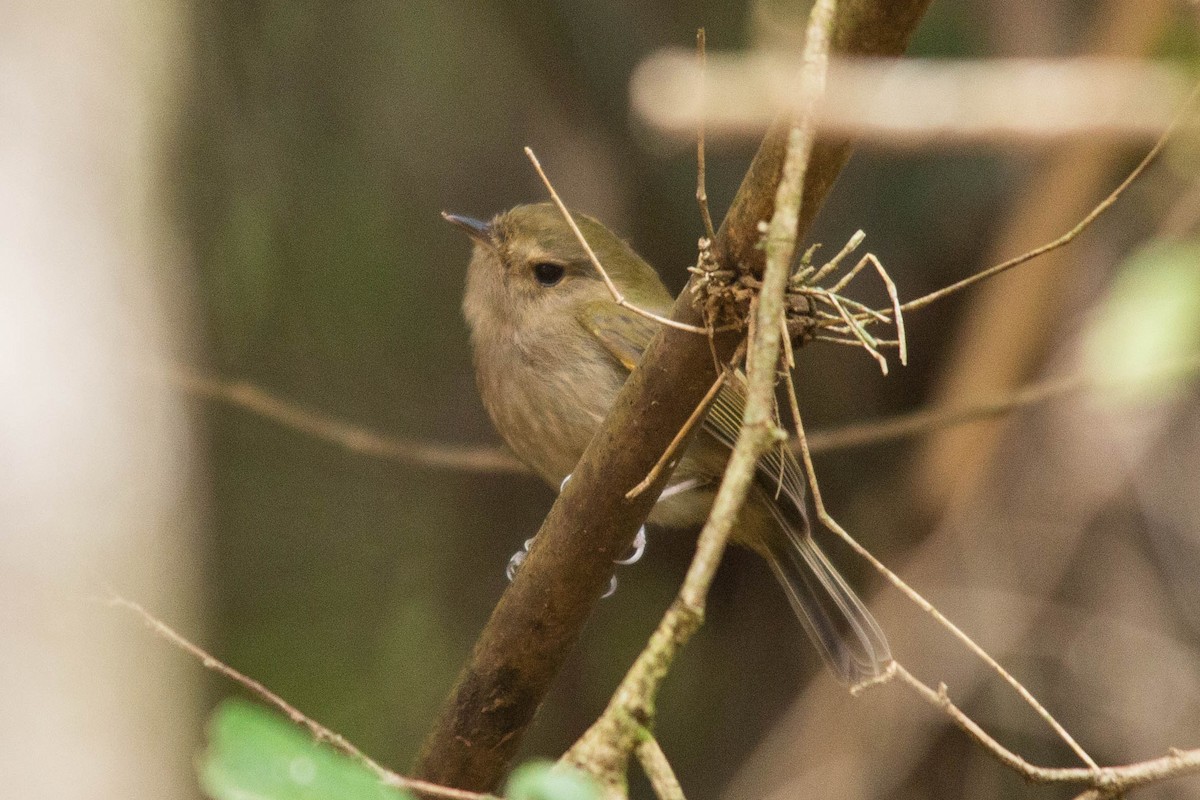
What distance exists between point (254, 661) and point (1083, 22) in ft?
12.3

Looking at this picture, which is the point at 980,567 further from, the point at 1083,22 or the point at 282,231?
the point at 282,231

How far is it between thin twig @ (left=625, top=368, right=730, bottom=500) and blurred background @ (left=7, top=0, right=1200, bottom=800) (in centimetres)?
188

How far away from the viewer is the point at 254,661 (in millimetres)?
4500

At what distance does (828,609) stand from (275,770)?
2.75 metres

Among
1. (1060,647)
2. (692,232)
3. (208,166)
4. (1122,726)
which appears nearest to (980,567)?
(1060,647)

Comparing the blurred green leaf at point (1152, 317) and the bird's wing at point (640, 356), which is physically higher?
the blurred green leaf at point (1152, 317)

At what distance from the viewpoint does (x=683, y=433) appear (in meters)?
2.00

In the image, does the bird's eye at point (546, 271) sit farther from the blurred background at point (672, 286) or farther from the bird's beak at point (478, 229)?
the blurred background at point (672, 286)

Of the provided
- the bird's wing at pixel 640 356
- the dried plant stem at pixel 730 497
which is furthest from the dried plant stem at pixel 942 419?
the dried plant stem at pixel 730 497

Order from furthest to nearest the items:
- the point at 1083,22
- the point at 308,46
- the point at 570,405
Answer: the point at 308,46, the point at 1083,22, the point at 570,405

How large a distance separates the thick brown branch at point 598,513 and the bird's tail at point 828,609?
3.96 feet

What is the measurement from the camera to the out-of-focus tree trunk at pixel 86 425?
1560 mm

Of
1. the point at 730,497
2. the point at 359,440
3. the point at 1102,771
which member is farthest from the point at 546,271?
the point at 730,497

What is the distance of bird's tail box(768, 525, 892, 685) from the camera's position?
3.44m
